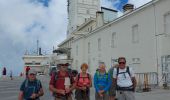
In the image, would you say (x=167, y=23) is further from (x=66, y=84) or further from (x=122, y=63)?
(x=66, y=84)

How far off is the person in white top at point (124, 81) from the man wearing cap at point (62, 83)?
1163 millimetres

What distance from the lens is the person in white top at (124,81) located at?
9023mm

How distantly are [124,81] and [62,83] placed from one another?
154 cm

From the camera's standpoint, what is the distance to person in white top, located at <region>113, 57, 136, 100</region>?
902 cm

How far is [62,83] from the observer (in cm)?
888

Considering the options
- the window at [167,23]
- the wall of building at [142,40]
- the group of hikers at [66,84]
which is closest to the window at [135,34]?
the wall of building at [142,40]

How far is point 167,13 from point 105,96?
1884 cm

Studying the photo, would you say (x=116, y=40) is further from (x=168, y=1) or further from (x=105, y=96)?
(x=105, y=96)

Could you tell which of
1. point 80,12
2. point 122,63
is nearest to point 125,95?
point 122,63

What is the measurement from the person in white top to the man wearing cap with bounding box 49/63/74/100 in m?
1.16

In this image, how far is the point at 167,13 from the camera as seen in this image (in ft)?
93.4

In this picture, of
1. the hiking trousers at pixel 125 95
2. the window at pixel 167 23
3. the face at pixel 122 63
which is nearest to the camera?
the hiking trousers at pixel 125 95

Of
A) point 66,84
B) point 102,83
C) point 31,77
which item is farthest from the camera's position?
point 102,83

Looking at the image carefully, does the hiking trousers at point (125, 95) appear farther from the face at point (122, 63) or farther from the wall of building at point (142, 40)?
the wall of building at point (142, 40)
